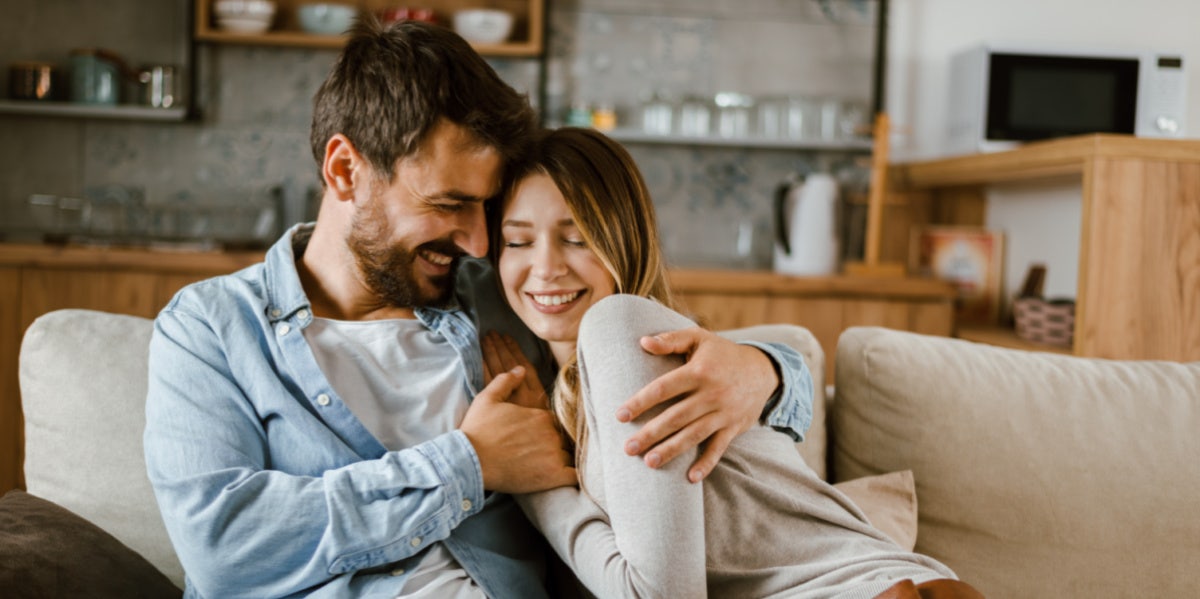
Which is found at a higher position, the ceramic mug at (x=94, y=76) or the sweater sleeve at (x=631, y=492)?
the ceramic mug at (x=94, y=76)

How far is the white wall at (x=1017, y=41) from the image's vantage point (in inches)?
139

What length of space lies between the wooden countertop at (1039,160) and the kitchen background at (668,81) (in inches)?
9.5

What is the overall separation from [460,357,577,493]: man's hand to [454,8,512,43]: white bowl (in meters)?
2.44

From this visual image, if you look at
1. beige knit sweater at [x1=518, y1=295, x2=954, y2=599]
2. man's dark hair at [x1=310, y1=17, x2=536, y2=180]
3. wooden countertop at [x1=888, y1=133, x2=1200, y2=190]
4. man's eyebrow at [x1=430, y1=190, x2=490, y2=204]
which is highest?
wooden countertop at [x1=888, y1=133, x2=1200, y2=190]

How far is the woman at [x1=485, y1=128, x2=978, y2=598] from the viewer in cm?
115

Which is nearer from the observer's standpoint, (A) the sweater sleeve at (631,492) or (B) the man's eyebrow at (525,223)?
(A) the sweater sleeve at (631,492)

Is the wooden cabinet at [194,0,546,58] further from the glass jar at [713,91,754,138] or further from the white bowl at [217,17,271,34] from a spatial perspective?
the glass jar at [713,91,754,138]

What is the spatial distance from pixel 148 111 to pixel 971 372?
2948 millimetres

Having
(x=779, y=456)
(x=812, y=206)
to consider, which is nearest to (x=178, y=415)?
(x=779, y=456)

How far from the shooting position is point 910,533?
1.56 meters

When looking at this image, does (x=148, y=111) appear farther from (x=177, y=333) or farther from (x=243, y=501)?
(x=243, y=501)

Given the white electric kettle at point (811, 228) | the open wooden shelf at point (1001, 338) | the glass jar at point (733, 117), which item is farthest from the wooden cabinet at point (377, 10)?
the open wooden shelf at point (1001, 338)

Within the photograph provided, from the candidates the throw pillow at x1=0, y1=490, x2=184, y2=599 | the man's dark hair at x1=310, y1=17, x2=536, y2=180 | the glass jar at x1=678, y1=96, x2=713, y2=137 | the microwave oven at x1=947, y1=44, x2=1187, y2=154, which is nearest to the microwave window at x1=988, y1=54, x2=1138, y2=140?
the microwave oven at x1=947, y1=44, x2=1187, y2=154

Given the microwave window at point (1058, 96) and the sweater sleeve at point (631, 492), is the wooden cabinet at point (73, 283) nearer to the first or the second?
the sweater sleeve at point (631, 492)
